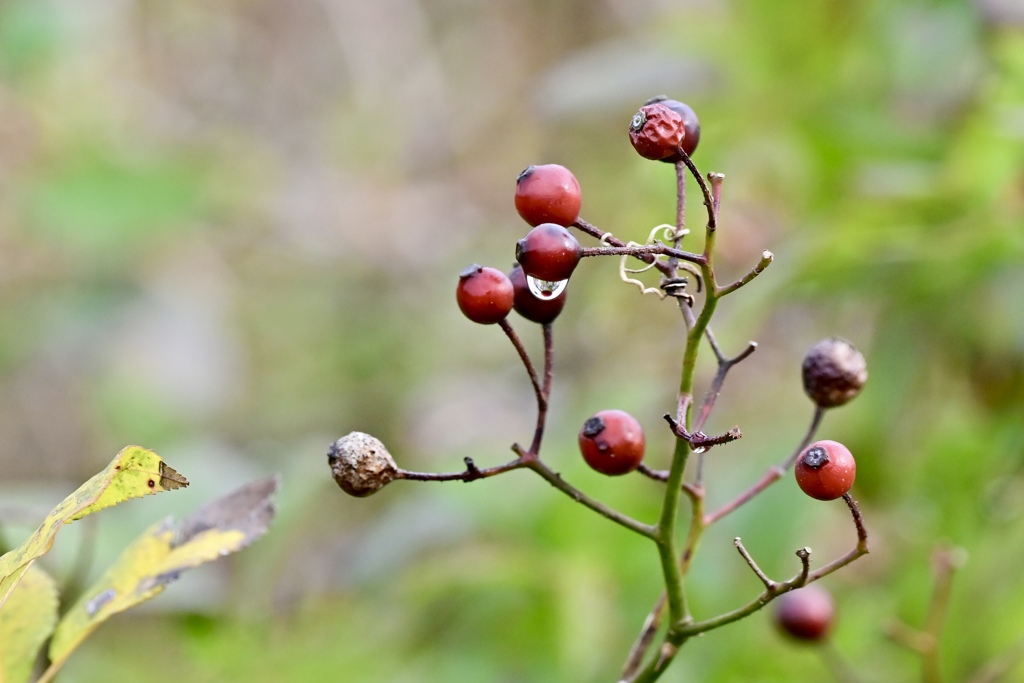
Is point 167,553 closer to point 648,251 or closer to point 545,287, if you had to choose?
point 545,287

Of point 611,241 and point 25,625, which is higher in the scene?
point 611,241

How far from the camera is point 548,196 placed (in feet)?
3.34

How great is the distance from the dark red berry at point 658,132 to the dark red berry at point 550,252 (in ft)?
0.42

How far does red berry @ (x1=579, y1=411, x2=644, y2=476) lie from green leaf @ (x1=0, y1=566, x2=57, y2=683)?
553mm

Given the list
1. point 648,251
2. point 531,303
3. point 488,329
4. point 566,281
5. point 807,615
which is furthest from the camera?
point 488,329

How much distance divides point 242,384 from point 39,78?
5.07 feet

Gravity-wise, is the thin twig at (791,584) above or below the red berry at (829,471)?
below

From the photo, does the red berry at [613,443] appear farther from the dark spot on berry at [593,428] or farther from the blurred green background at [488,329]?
the blurred green background at [488,329]

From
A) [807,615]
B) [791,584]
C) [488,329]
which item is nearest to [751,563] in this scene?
[791,584]

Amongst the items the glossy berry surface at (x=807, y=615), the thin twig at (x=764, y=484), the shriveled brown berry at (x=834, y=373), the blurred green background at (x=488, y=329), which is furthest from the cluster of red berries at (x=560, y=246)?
the blurred green background at (x=488, y=329)

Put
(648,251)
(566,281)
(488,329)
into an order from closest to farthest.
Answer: (648,251)
(566,281)
(488,329)

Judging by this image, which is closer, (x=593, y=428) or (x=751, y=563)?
(x=751, y=563)

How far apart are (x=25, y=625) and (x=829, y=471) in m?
0.78

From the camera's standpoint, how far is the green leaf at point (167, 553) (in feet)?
3.55
